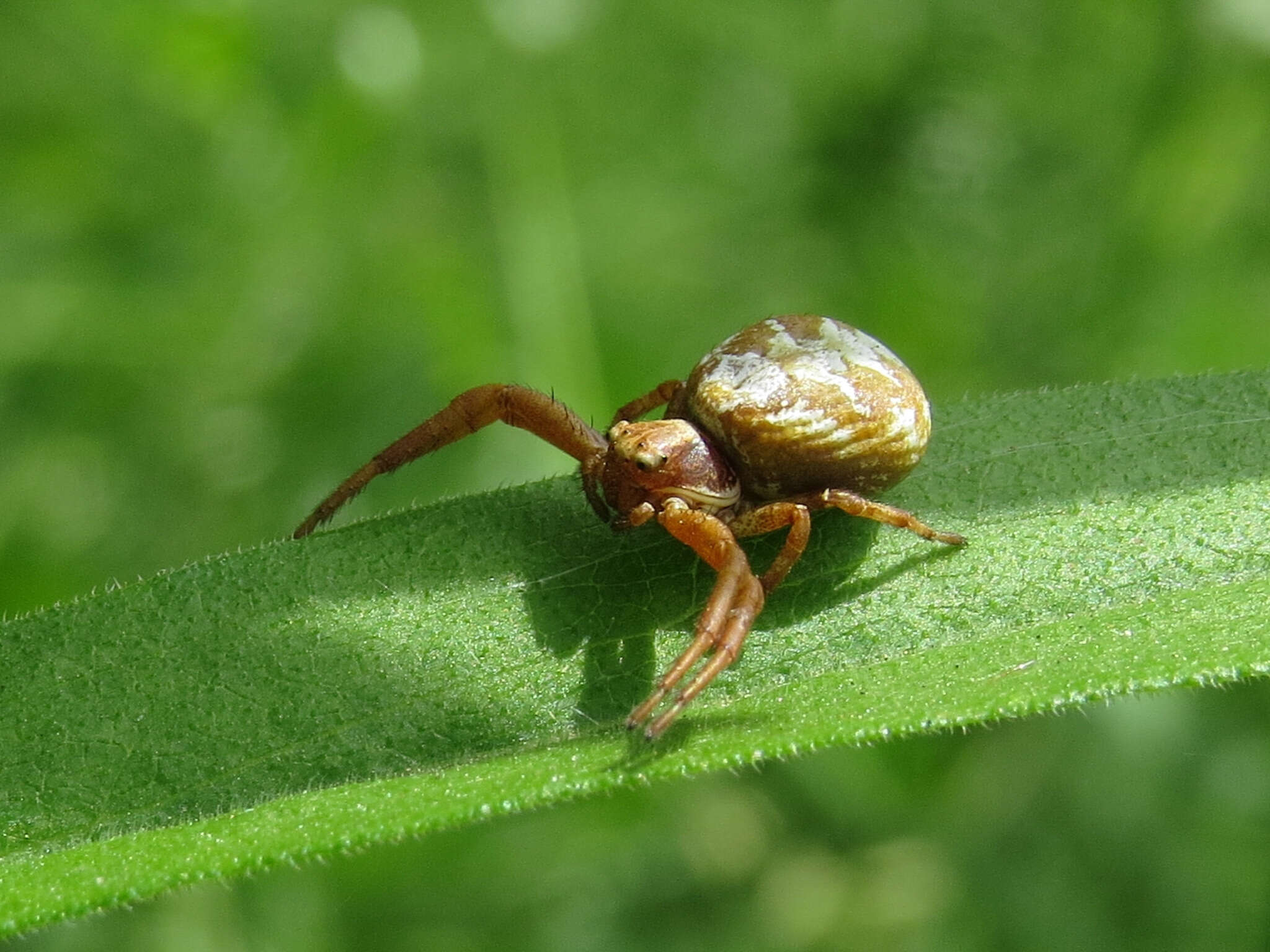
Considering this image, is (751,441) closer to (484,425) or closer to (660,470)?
(660,470)

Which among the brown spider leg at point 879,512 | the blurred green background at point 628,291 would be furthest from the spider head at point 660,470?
the blurred green background at point 628,291

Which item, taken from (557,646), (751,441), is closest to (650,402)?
(751,441)

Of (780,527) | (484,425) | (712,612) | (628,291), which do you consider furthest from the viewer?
(628,291)

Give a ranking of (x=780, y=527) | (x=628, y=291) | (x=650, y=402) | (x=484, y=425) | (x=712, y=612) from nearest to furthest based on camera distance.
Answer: (x=712, y=612) → (x=780, y=527) → (x=484, y=425) → (x=650, y=402) → (x=628, y=291)

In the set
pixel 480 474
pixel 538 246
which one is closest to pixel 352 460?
pixel 480 474

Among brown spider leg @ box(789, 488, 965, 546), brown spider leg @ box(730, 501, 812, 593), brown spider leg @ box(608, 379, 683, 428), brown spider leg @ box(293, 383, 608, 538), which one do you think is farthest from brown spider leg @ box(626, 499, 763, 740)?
brown spider leg @ box(608, 379, 683, 428)
